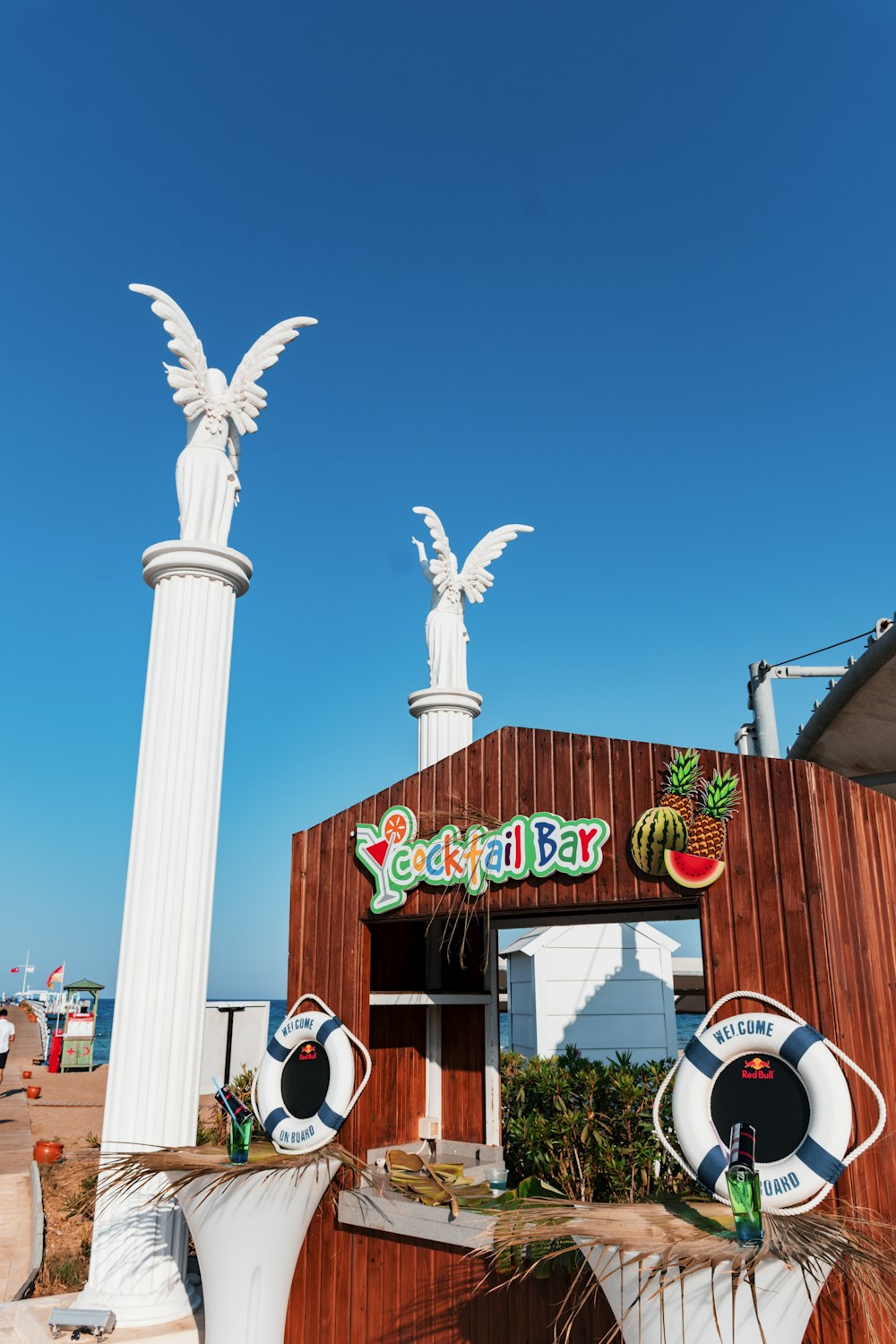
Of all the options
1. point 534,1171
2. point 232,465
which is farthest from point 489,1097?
point 232,465

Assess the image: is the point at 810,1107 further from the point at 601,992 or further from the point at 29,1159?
the point at 29,1159

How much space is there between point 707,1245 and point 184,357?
23.2 ft

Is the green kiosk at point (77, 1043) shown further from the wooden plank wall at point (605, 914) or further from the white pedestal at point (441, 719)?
the wooden plank wall at point (605, 914)

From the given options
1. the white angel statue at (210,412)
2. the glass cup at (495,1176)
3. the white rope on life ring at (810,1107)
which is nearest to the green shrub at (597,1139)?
the glass cup at (495,1176)

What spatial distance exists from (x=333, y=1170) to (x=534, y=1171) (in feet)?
8.18

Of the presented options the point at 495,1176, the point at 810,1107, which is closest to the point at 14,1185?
the point at 495,1176

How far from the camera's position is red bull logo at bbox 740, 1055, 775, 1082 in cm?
474

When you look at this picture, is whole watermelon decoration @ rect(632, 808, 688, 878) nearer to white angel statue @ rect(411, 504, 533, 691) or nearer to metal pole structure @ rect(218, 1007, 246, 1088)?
white angel statue @ rect(411, 504, 533, 691)

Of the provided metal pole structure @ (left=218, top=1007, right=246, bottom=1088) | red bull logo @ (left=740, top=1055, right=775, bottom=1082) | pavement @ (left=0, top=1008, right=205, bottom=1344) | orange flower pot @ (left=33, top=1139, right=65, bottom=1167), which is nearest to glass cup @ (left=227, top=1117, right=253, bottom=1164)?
pavement @ (left=0, top=1008, right=205, bottom=1344)

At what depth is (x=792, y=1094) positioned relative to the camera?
4664mm

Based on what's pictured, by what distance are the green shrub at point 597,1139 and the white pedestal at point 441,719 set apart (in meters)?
3.69

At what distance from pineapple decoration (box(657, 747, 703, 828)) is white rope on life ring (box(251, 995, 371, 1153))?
2670 mm

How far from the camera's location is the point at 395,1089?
787 centimetres

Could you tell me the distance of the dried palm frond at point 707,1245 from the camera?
3936mm
